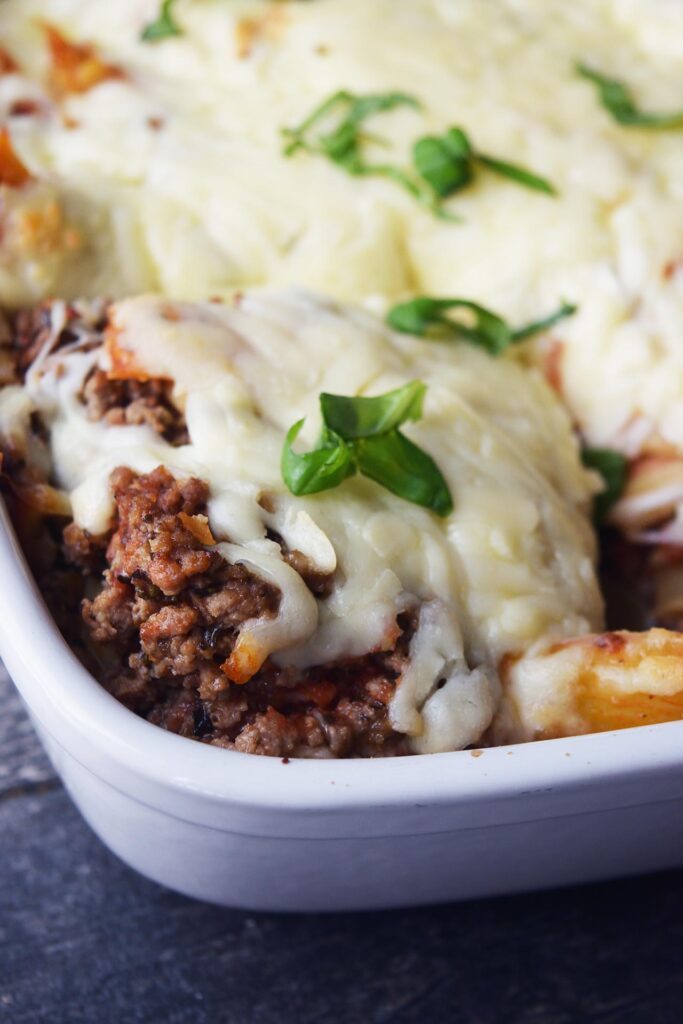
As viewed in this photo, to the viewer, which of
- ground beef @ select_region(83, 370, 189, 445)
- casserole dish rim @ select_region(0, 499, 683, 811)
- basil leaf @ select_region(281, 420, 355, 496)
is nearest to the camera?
casserole dish rim @ select_region(0, 499, 683, 811)

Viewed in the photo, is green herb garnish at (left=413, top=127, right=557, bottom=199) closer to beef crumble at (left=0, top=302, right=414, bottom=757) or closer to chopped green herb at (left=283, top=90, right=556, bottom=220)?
chopped green herb at (left=283, top=90, right=556, bottom=220)

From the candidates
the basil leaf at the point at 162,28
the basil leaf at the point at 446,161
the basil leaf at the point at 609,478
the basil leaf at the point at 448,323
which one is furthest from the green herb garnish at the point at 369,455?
the basil leaf at the point at 162,28

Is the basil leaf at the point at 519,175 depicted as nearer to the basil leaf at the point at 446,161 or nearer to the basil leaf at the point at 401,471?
the basil leaf at the point at 446,161

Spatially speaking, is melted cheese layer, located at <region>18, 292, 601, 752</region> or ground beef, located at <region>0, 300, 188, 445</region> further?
ground beef, located at <region>0, 300, 188, 445</region>

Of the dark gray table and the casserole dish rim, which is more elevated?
the casserole dish rim

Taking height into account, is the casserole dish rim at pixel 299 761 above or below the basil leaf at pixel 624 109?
below

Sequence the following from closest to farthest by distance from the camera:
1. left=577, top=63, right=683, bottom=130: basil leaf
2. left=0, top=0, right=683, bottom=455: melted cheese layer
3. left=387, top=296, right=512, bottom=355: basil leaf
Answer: left=387, top=296, right=512, bottom=355: basil leaf, left=0, top=0, right=683, bottom=455: melted cheese layer, left=577, top=63, right=683, bottom=130: basil leaf

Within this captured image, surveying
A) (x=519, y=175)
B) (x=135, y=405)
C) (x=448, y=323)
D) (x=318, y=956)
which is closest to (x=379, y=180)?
(x=519, y=175)

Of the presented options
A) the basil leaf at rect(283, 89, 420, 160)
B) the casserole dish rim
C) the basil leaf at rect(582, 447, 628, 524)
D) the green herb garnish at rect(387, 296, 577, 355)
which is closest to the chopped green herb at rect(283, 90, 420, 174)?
the basil leaf at rect(283, 89, 420, 160)
